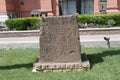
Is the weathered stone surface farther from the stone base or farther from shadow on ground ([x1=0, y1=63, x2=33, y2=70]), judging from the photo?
shadow on ground ([x1=0, y1=63, x2=33, y2=70])

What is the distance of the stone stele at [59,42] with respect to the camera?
29.1 feet

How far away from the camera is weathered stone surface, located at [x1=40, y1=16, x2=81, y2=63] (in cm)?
888

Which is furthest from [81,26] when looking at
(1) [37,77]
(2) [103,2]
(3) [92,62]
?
(1) [37,77]

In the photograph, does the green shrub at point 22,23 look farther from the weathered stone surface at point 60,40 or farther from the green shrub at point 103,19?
the weathered stone surface at point 60,40

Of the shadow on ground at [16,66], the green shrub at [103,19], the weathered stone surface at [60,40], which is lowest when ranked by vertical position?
the shadow on ground at [16,66]

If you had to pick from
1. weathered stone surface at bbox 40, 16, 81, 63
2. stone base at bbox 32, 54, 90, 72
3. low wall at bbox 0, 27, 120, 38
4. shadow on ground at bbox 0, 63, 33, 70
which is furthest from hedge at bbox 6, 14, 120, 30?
stone base at bbox 32, 54, 90, 72

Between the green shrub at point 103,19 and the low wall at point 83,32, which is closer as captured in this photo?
the low wall at point 83,32

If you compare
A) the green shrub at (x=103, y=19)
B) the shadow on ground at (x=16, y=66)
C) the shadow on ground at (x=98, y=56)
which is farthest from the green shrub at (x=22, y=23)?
the shadow on ground at (x=16, y=66)

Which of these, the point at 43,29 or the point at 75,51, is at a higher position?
the point at 43,29

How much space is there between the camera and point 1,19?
23828 millimetres

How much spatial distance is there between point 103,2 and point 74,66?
1529 cm

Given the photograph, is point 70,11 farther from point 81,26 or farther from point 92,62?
point 92,62

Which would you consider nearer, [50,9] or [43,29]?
[43,29]

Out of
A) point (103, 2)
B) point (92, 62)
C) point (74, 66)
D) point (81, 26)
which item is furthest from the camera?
point (103, 2)
